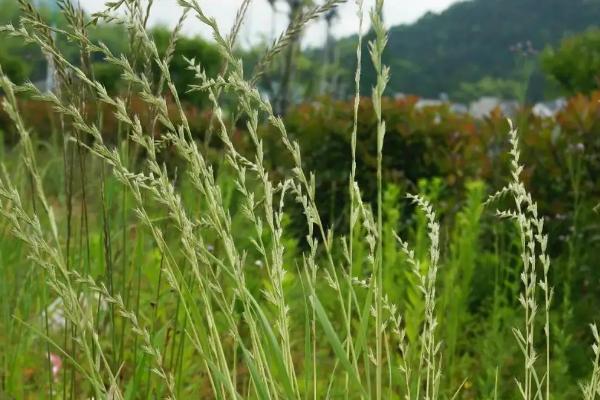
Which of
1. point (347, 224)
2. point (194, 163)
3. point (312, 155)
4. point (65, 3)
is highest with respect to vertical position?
point (65, 3)

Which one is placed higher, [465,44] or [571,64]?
[465,44]

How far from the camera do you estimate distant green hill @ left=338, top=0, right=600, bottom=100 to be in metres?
42.8

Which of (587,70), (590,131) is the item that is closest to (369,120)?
(590,131)

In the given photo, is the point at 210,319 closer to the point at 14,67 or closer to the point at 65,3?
the point at 65,3

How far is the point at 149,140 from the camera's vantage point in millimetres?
1235

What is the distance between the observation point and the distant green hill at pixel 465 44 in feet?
140

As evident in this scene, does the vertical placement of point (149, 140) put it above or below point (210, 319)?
above

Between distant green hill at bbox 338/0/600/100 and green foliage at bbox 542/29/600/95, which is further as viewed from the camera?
distant green hill at bbox 338/0/600/100

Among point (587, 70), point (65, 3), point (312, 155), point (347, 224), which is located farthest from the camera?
point (587, 70)

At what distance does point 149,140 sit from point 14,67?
2781cm

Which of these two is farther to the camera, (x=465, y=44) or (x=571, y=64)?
(x=465, y=44)

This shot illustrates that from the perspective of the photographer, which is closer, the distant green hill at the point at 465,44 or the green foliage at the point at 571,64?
the green foliage at the point at 571,64

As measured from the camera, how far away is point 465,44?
44.8 m

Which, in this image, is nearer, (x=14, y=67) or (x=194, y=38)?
(x=194, y=38)
